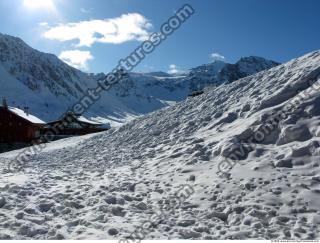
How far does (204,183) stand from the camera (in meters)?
11.9

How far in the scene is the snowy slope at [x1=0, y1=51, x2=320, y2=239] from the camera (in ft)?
29.1

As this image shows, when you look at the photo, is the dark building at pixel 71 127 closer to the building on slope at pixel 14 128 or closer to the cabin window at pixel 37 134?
the cabin window at pixel 37 134

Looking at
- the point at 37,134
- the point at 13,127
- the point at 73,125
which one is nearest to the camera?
the point at 13,127

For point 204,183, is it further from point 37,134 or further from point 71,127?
point 71,127

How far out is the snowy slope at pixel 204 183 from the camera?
887 centimetres

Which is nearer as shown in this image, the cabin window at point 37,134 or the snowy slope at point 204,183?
the snowy slope at point 204,183

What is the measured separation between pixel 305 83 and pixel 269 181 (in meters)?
8.02

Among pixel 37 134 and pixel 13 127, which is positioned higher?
pixel 13 127

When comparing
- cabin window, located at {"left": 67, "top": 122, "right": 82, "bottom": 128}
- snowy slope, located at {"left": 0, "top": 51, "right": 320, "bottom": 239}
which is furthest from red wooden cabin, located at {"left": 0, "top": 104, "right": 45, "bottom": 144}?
snowy slope, located at {"left": 0, "top": 51, "right": 320, "bottom": 239}

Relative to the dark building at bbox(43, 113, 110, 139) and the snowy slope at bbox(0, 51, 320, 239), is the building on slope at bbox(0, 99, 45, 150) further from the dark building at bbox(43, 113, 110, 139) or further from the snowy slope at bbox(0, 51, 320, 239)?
the snowy slope at bbox(0, 51, 320, 239)

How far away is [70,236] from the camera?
8.40 metres

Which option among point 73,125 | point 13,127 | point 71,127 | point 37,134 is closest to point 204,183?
point 13,127

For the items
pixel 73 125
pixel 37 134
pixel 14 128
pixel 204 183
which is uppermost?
pixel 73 125

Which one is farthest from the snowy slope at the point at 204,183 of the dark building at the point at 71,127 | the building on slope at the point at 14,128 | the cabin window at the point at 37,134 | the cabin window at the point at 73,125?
the cabin window at the point at 73,125
